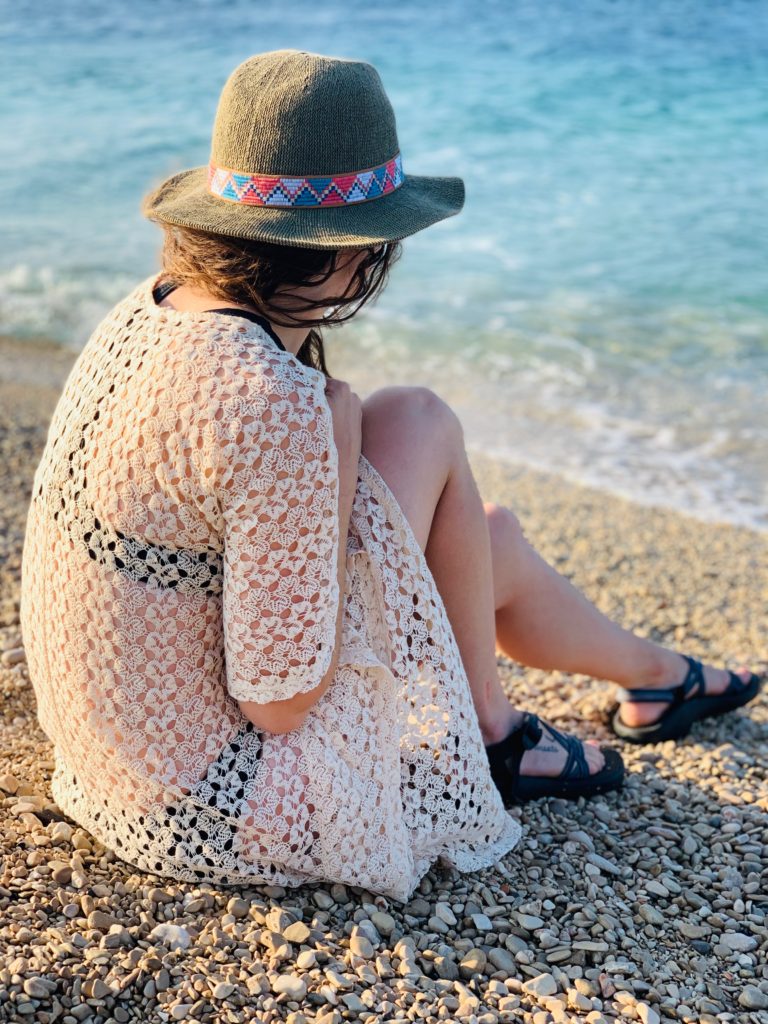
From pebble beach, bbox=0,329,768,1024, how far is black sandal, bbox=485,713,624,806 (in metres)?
0.04

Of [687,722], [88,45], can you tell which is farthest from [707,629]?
[88,45]

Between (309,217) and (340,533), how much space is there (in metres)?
0.55

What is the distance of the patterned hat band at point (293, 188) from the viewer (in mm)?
1987

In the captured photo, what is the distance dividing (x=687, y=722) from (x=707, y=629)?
802 mm

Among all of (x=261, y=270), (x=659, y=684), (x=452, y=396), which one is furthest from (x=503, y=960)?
(x=452, y=396)

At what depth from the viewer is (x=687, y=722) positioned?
319 cm

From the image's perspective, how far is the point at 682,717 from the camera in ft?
10.4

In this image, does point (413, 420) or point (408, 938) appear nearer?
point (408, 938)

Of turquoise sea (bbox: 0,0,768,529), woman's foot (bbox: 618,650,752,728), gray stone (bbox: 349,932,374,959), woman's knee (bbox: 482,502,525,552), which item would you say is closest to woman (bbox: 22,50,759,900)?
gray stone (bbox: 349,932,374,959)

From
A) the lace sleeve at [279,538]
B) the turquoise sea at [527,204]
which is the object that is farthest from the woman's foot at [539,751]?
the turquoise sea at [527,204]

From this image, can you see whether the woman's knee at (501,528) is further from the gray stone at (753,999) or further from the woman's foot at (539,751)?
the gray stone at (753,999)

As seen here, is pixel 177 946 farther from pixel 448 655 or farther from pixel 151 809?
pixel 448 655

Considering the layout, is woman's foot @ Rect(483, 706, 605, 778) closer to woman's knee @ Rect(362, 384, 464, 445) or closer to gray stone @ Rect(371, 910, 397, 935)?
gray stone @ Rect(371, 910, 397, 935)

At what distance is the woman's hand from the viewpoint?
6.65 feet
